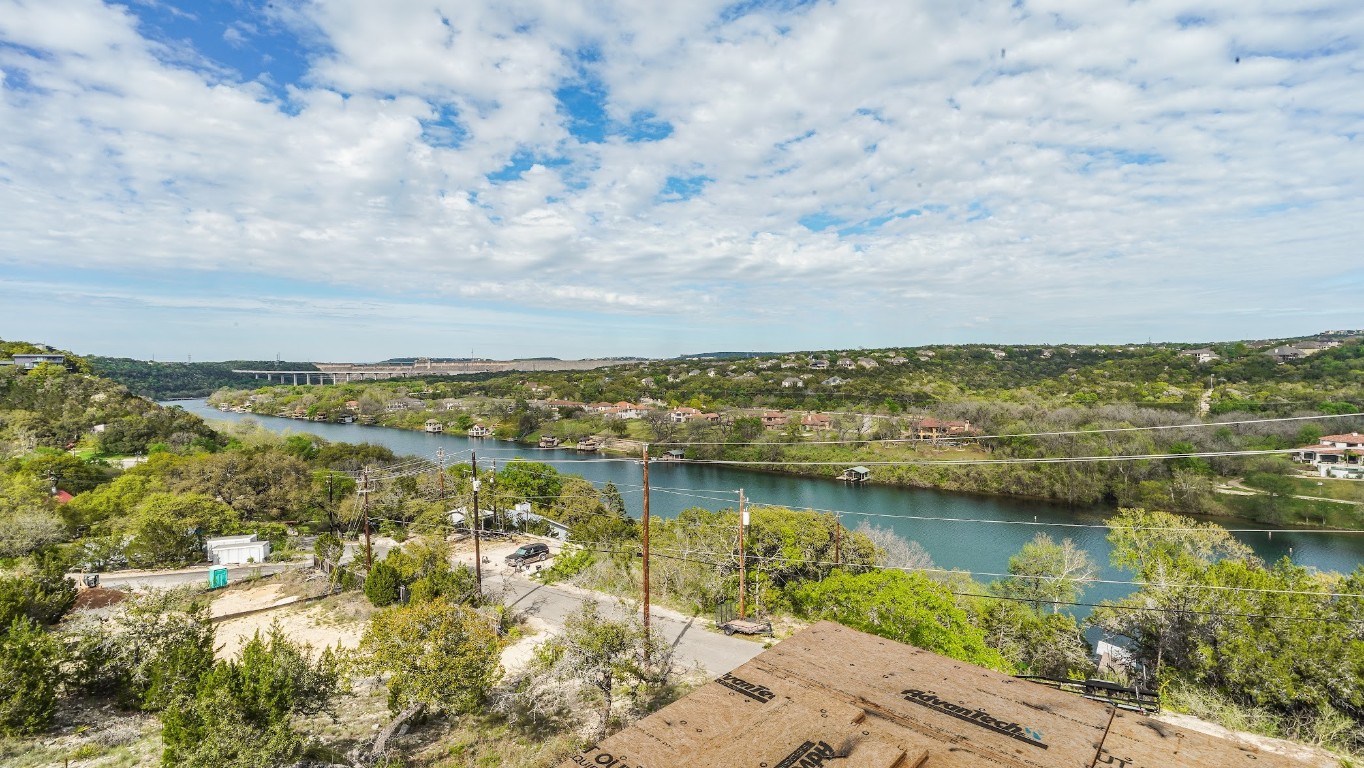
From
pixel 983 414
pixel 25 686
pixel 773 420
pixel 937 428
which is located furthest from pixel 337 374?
pixel 25 686

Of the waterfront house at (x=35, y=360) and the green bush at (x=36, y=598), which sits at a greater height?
the waterfront house at (x=35, y=360)

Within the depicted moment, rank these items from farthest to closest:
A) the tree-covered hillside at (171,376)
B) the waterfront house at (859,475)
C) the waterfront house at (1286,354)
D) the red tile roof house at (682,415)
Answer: the tree-covered hillside at (171,376) < the red tile roof house at (682,415) < the waterfront house at (1286,354) < the waterfront house at (859,475)

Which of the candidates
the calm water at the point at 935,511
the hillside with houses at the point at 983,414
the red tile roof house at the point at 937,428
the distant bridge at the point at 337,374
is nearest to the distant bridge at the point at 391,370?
the distant bridge at the point at 337,374

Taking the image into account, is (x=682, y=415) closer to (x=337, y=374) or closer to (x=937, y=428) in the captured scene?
(x=937, y=428)

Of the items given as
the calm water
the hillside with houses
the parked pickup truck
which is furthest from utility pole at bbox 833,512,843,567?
the parked pickup truck

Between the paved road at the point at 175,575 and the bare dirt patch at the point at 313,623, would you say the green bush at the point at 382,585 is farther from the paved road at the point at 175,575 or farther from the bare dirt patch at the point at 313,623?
the paved road at the point at 175,575

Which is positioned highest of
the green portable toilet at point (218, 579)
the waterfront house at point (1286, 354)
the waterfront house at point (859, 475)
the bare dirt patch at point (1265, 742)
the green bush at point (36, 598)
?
the waterfront house at point (1286, 354)

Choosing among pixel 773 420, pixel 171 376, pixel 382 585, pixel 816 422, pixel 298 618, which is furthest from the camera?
pixel 171 376
